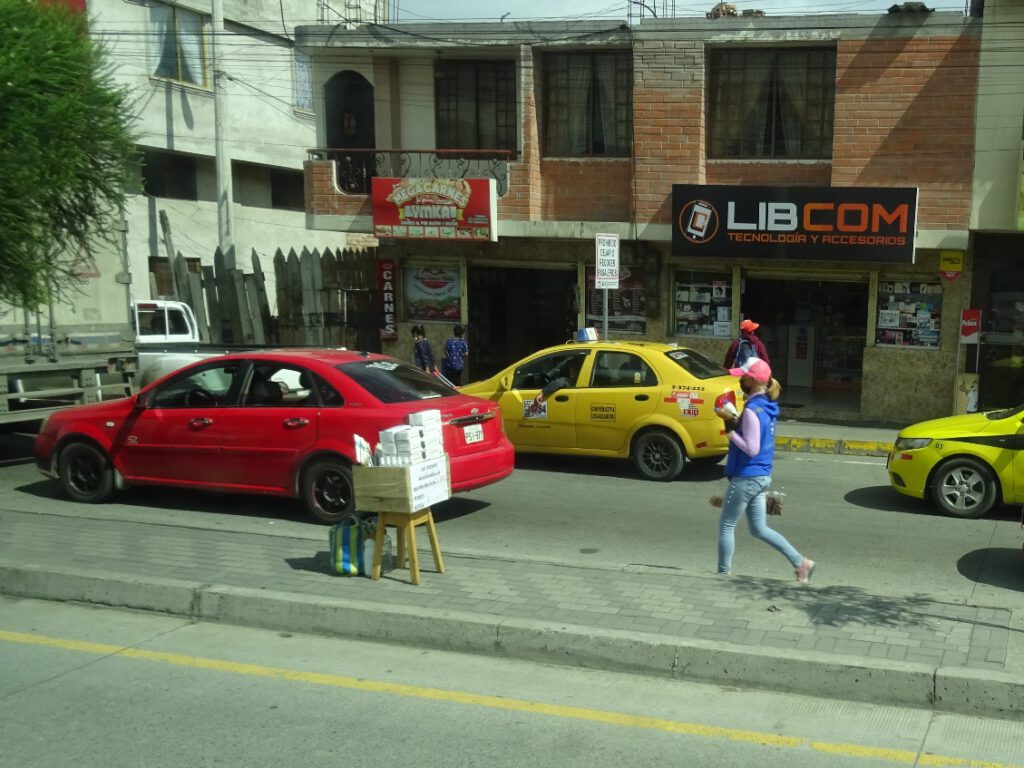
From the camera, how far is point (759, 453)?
6.71 metres

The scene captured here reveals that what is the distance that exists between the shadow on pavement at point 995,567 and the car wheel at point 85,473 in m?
7.82

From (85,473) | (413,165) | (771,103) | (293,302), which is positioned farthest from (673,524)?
(293,302)

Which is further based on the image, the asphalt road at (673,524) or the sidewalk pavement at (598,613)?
the asphalt road at (673,524)

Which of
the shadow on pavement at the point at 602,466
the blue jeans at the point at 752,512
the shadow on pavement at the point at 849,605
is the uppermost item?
the blue jeans at the point at 752,512

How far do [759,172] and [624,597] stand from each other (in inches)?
496

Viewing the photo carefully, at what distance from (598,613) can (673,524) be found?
339cm

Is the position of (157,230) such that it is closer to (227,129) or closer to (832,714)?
(227,129)

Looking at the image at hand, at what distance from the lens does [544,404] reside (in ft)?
39.1

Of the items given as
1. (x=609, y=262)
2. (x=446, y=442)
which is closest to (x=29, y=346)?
(x=446, y=442)

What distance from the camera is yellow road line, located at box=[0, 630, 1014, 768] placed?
15.0 feet

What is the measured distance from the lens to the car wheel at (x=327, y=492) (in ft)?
28.9

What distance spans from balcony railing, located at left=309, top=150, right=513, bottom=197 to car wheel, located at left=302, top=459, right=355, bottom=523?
10.5 metres

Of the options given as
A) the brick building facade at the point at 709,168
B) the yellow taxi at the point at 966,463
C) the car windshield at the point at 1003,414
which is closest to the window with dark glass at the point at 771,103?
the brick building facade at the point at 709,168

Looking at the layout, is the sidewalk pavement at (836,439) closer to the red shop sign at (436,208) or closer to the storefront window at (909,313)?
the storefront window at (909,313)
